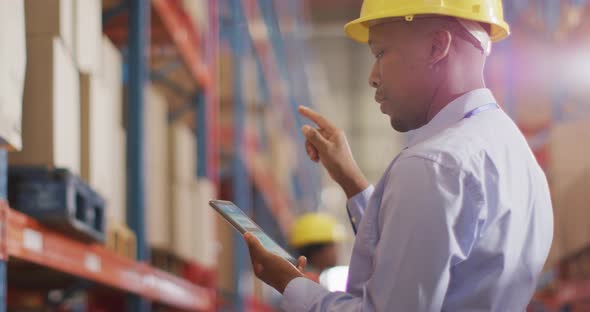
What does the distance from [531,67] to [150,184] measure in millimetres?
4660

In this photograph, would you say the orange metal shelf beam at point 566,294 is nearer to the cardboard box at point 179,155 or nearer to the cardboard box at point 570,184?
the cardboard box at point 570,184

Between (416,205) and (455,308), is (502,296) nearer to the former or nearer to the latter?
(455,308)

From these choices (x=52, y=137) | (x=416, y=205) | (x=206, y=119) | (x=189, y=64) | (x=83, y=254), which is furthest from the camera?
(x=206, y=119)

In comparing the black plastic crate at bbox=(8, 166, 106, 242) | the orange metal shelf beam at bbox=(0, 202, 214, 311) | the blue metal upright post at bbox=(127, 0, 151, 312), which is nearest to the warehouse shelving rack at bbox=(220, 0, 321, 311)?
the orange metal shelf beam at bbox=(0, 202, 214, 311)

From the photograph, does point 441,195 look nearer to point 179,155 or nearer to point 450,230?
point 450,230

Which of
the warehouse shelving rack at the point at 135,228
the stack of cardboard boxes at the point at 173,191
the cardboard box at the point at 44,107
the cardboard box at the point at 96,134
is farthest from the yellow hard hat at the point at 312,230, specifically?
the cardboard box at the point at 44,107

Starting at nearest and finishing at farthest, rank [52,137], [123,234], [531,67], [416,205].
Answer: [416,205] → [52,137] → [123,234] → [531,67]

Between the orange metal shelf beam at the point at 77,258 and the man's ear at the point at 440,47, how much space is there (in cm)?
146

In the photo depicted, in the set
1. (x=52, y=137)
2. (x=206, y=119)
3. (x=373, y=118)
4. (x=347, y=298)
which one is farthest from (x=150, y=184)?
(x=373, y=118)

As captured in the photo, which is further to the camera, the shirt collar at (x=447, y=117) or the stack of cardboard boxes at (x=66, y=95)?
the stack of cardboard boxes at (x=66, y=95)

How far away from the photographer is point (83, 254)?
4.13 metres

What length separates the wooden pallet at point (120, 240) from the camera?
5.00 metres

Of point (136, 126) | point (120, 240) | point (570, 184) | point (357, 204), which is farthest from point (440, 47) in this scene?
point (570, 184)

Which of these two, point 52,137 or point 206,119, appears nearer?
point 52,137
